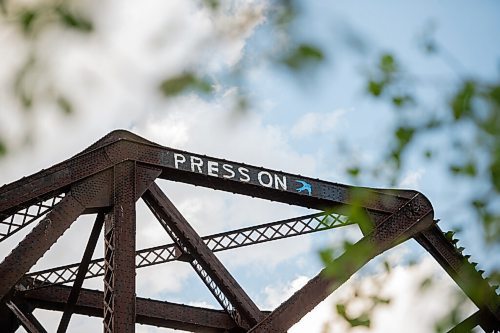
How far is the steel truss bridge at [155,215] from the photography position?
12297 mm

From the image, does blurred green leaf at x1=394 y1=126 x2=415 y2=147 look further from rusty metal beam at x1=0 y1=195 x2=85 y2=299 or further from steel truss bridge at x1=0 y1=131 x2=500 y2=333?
rusty metal beam at x1=0 y1=195 x2=85 y2=299

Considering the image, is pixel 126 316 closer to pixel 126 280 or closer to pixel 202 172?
pixel 126 280

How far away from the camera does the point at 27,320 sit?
16812 millimetres

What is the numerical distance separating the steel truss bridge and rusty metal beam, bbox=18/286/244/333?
0.06 metres

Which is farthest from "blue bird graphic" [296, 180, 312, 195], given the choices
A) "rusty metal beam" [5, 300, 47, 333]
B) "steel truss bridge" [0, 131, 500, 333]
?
"rusty metal beam" [5, 300, 47, 333]

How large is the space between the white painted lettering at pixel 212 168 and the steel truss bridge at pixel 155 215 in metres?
0.02

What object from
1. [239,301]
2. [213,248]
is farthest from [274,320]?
[213,248]

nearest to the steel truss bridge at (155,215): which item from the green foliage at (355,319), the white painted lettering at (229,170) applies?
the white painted lettering at (229,170)

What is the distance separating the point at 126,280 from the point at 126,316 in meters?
0.66

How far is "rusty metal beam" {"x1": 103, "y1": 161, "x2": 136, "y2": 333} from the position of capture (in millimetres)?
11773

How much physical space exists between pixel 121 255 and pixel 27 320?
570 cm

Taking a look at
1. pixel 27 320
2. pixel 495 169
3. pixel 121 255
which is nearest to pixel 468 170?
pixel 495 169

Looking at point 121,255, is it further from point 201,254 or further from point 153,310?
point 153,310

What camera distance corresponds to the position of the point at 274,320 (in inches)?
510
